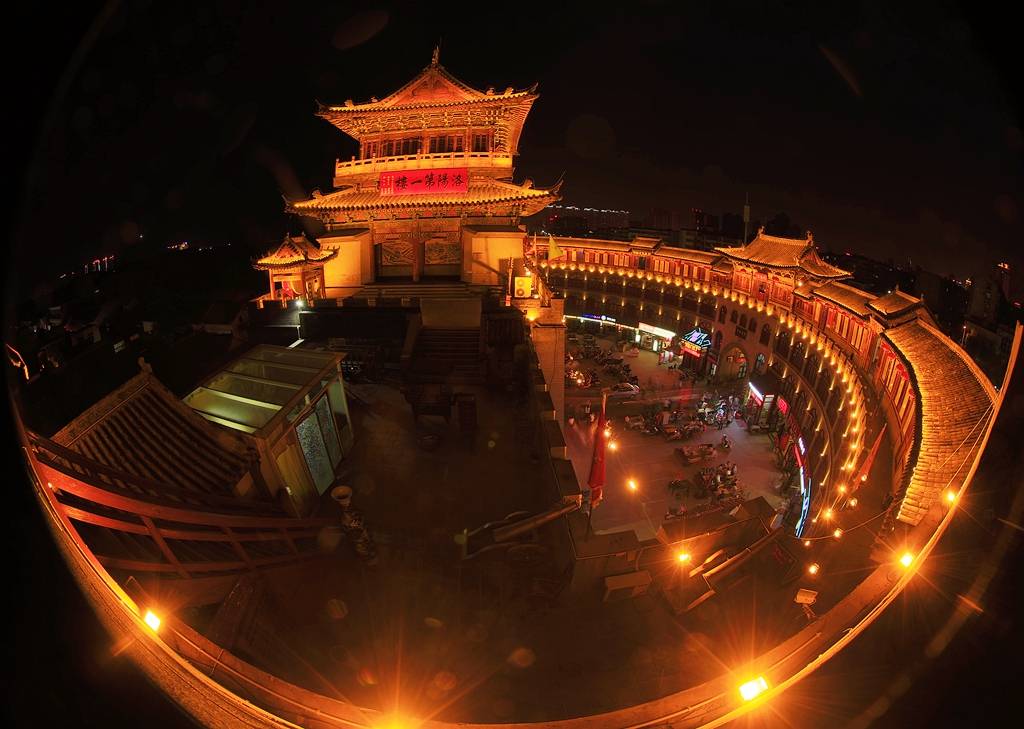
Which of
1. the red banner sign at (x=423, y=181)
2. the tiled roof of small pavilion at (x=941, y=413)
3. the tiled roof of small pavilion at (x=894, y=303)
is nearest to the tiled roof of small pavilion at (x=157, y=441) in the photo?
the tiled roof of small pavilion at (x=941, y=413)

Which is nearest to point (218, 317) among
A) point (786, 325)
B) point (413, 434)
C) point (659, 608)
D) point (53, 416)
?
point (53, 416)

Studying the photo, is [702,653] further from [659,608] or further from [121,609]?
[121,609]

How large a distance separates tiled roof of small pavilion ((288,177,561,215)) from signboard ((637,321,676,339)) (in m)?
20.4

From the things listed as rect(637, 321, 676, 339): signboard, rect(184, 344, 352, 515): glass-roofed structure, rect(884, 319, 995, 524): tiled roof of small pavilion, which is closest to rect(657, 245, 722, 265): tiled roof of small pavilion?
rect(637, 321, 676, 339): signboard

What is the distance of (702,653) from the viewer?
6.66m

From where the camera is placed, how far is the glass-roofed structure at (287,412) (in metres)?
8.03

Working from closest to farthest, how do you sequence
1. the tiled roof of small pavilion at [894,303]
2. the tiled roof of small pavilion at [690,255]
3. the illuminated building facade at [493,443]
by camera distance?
the illuminated building facade at [493,443] → the tiled roof of small pavilion at [894,303] → the tiled roof of small pavilion at [690,255]

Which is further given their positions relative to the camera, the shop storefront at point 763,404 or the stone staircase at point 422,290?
the shop storefront at point 763,404

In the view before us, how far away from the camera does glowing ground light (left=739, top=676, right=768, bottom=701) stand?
11.4 ft

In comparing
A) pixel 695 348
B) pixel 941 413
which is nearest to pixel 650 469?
pixel 941 413

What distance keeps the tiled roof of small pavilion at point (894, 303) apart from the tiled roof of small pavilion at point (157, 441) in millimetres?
20469

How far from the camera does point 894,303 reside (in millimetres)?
16766

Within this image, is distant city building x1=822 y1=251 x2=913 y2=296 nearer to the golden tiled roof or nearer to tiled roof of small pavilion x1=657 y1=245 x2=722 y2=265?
tiled roof of small pavilion x1=657 y1=245 x2=722 y2=265

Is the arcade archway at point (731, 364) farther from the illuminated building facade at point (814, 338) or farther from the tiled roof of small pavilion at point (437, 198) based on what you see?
the tiled roof of small pavilion at point (437, 198)
